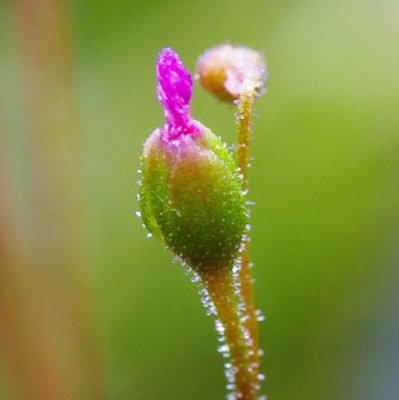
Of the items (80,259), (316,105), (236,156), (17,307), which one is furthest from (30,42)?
(236,156)

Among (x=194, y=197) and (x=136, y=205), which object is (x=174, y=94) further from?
(x=136, y=205)

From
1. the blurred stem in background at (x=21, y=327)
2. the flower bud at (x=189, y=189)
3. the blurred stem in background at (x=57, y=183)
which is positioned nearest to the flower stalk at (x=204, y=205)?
the flower bud at (x=189, y=189)

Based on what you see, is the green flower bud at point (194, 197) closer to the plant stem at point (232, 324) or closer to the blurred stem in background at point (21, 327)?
the plant stem at point (232, 324)

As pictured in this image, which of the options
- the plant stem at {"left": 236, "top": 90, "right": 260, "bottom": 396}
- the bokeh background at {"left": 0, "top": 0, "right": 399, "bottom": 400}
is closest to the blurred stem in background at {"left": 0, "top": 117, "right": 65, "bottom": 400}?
the bokeh background at {"left": 0, "top": 0, "right": 399, "bottom": 400}

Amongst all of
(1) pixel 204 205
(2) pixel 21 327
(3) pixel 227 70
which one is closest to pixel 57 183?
(2) pixel 21 327

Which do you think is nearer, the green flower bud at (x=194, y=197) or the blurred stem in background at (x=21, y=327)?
the green flower bud at (x=194, y=197)
